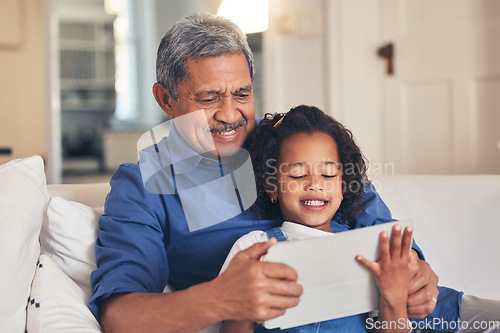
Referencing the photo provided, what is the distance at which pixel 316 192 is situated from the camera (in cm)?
96

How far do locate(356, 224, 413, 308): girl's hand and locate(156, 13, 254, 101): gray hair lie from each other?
52 cm

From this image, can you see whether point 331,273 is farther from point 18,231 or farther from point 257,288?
point 18,231

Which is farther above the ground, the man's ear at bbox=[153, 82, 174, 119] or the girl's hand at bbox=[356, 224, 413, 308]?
the man's ear at bbox=[153, 82, 174, 119]

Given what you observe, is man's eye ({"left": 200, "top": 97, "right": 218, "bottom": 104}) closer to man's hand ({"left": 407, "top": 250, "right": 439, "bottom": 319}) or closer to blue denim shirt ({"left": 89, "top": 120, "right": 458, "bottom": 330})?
blue denim shirt ({"left": 89, "top": 120, "right": 458, "bottom": 330})

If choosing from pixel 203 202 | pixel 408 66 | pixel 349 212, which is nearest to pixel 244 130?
pixel 203 202

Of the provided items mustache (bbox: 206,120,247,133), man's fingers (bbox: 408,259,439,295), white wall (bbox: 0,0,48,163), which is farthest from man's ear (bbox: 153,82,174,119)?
white wall (bbox: 0,0,48,163)

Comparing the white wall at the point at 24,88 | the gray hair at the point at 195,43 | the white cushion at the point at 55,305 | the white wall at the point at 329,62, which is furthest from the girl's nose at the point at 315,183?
the white wall at the point at 24,88

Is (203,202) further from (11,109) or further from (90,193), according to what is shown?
(11,109)

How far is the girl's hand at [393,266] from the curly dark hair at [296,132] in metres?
0.24

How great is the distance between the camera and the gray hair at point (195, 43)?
109cm

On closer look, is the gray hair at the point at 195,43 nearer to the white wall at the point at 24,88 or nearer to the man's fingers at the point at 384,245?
the man's fingers at the point at 384,245

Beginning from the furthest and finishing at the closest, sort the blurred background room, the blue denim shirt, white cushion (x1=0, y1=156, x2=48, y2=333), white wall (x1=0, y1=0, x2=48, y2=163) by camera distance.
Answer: white wall (x1=0, y1=0, x2=48, y2=163)
the blurred background room
the blue denim shirt
white cushion (x1=0, y1=156, x2=48, y2=333)

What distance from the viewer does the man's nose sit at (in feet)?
3.63

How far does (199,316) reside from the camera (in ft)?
2.66
